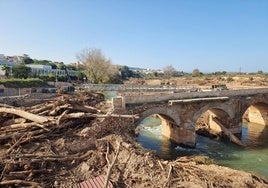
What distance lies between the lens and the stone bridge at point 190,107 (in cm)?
1988

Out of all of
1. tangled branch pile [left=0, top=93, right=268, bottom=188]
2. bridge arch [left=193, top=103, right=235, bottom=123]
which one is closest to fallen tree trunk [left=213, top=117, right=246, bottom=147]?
bridge arch [left=193, top=103, right=235, bottom=123]

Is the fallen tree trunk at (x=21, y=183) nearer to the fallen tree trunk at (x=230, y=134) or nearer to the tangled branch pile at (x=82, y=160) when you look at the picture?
the tangled branch pile at (x=82, y=160)

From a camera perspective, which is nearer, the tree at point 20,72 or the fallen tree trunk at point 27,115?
the fallen tree trunk at point 27,115

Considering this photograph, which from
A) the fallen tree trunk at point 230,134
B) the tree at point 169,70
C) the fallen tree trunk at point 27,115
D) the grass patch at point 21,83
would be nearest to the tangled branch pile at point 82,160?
the fallen tree trunk at point 27,115

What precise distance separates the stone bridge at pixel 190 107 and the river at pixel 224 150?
3.70ft

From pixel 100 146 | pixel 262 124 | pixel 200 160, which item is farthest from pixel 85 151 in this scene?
Result: pixel 262 124

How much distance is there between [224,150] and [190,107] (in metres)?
4.69

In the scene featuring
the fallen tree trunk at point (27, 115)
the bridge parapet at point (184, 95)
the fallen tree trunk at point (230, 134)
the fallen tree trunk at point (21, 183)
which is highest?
the bridge parapet at point (184, 95)

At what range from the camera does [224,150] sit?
22625 mm

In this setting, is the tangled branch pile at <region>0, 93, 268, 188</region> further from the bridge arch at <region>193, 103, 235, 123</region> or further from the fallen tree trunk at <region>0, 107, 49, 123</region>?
the bridge arch at <region>193, 103, 235, 123</region>

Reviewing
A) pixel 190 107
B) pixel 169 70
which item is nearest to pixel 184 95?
pixel 190 107

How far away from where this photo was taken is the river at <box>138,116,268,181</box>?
1911 centimetres

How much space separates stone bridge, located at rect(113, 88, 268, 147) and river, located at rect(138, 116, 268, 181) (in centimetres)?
113

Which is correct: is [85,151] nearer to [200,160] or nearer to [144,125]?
[200,160]
